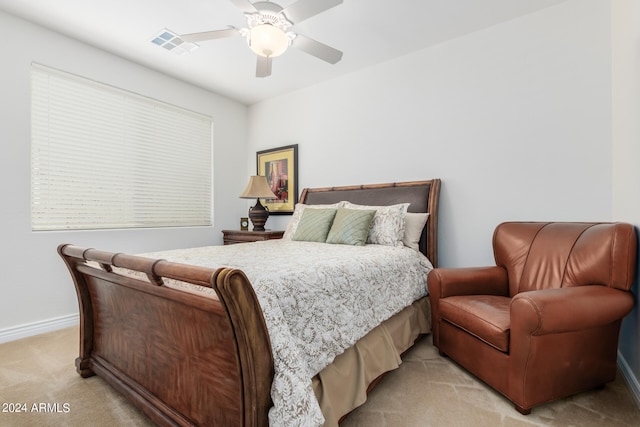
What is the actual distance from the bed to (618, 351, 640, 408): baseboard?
1.24 m

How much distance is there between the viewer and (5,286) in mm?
2570

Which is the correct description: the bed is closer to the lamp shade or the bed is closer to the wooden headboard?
the wooden headboard

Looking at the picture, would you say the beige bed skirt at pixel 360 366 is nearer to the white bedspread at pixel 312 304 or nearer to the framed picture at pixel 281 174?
the white bedspread at pixel 312 304

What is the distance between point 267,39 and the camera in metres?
1.96

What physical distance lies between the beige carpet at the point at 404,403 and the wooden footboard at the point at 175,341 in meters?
0.11

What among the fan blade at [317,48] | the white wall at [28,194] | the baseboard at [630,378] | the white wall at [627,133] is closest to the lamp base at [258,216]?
the white wall at [28,194]

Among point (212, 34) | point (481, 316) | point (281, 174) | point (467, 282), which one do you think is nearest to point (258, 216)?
point (281, 174)

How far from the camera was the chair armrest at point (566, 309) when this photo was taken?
1.48 metres

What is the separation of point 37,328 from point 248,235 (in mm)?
2116

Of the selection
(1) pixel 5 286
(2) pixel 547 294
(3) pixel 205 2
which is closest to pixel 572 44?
(2) pixel 547 294

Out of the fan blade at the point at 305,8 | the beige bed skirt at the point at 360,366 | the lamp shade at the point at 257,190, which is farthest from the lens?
the lamp shade at the point at 257,190

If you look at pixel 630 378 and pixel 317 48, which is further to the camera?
pixel 317 48

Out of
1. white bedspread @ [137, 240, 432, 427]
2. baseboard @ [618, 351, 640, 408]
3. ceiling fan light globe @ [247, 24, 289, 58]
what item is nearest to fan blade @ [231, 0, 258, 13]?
ceiling fan light globe @ [247, 24, 289, 58]

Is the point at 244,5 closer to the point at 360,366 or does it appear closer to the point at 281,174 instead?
the point at 360,366
